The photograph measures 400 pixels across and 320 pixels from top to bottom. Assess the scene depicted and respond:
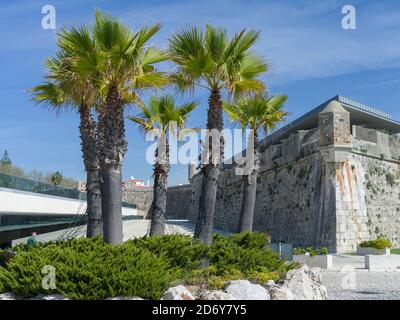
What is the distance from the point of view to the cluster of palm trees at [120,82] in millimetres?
12992

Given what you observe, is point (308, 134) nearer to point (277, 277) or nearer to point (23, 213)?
point (23, 213)

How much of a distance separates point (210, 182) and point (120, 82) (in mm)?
4016

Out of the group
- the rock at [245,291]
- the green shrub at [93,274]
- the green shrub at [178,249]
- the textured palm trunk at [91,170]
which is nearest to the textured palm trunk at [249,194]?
the textured palm trunk at [91,170]

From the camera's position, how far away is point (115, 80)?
13.6m

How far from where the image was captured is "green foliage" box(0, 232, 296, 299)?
884 cm

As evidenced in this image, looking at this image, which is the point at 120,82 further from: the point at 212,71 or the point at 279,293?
the point at 279,293

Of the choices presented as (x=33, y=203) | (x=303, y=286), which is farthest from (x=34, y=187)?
(x=303, y=286)

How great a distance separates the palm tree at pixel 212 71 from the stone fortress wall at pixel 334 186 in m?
12.3

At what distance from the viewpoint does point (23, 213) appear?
1088 inches

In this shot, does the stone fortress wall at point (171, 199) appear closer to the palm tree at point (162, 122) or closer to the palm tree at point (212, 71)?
the palm tree at point (162, 122)

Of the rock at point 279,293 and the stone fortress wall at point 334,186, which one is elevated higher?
the stone fortress wall at point 334,186

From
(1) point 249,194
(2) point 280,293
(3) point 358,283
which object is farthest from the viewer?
(1) point 249,194

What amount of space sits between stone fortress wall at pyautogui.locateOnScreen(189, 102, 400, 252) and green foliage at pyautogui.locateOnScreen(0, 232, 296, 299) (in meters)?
14.5
